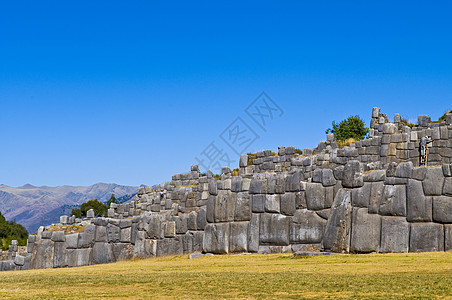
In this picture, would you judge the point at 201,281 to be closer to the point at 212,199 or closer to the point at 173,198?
the point at 212,199

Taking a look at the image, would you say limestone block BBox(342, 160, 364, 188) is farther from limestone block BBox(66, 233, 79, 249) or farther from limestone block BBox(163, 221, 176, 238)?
limestone block BBox(66, 233, 79, 249)

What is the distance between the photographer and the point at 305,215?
23.1 metres

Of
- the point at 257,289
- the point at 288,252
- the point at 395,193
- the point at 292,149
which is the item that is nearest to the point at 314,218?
the point at 288,252

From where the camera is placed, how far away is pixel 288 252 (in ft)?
76.0

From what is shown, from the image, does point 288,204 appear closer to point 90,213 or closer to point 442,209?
point 442,209

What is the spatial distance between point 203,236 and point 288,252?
427 centimetres

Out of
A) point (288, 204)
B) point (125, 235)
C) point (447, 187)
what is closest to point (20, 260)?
point (125, 235)

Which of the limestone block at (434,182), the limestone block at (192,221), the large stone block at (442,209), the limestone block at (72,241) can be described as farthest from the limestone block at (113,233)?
the large stone block at (442,209)

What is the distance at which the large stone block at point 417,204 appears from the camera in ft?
64.2

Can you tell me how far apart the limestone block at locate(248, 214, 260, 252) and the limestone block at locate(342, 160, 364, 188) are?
411 cm

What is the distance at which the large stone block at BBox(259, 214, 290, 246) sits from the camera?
23.5 m

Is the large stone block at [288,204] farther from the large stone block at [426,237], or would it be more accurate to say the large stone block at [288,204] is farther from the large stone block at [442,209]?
the large stone block at [442,209]

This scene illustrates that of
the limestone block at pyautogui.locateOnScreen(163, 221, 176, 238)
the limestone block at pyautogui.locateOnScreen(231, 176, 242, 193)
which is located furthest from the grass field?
the limestone block at pyautogui.locateOnScreen(163, 221, 176, 238)

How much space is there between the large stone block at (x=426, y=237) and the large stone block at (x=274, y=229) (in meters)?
5.28
